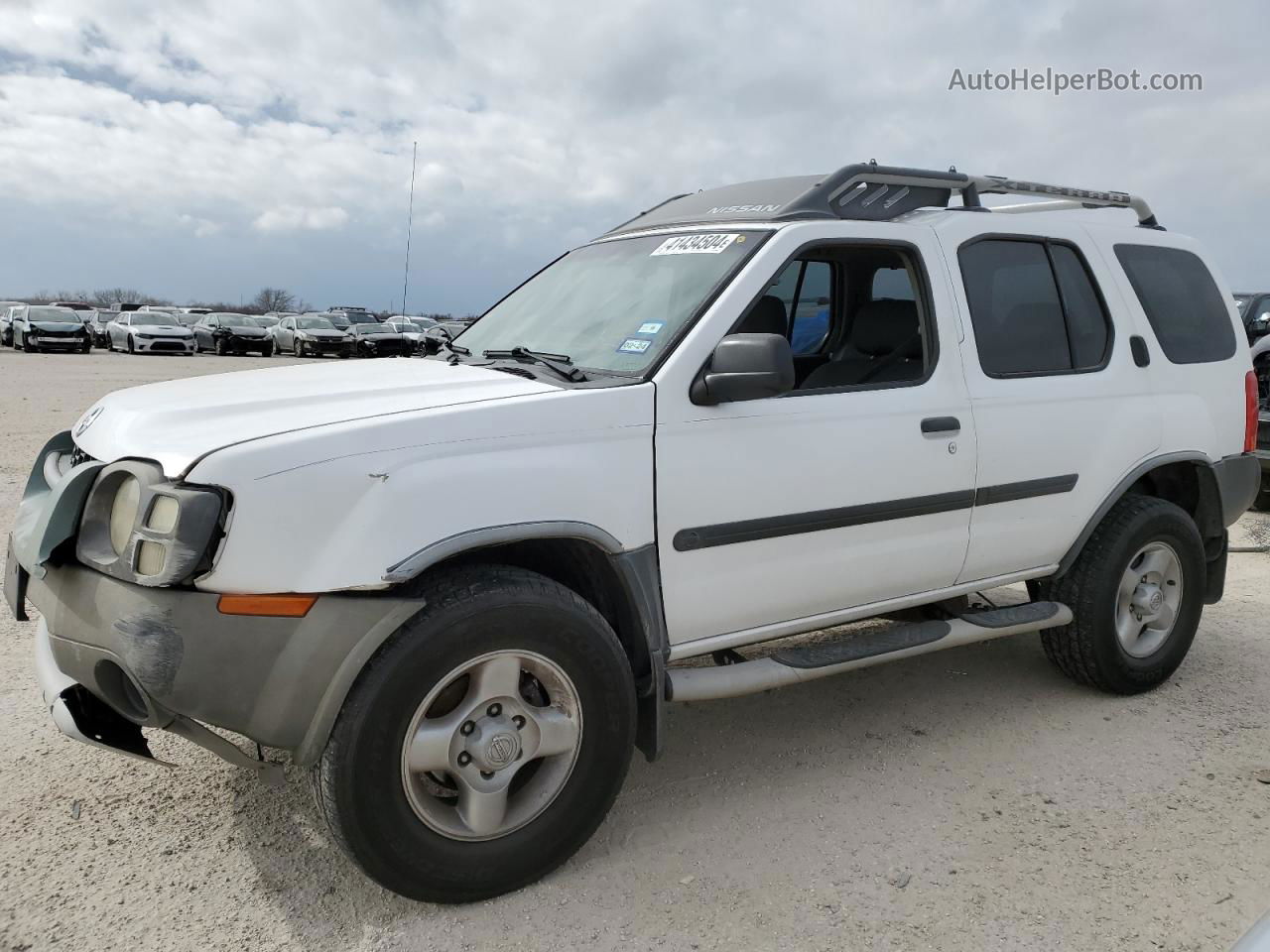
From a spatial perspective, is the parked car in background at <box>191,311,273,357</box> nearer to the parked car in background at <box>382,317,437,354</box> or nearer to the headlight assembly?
the parked car in background at <box>382,317,437,354</box>

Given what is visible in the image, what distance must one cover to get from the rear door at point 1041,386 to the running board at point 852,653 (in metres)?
0.19

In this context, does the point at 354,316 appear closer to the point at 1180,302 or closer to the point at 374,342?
the point at 374,342

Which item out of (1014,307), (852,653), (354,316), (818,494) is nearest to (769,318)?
(1014,307)

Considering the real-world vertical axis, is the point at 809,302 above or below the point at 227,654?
above

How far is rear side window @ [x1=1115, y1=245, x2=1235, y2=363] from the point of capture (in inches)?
169

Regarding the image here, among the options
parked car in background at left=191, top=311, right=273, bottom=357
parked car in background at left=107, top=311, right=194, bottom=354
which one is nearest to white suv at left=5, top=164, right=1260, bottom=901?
parked car in background at left=107, top=311, right=194, bottom=354

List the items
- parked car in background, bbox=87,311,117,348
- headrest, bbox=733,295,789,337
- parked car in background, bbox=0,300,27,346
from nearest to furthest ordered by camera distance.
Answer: headrest, bbox=733,295,789,337 → parked car in background, bbox=0,300,27,346 → parked car in background, bbox=87,311,117,348

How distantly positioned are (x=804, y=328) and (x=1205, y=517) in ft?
6.82

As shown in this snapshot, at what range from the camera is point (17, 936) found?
8.33 ft

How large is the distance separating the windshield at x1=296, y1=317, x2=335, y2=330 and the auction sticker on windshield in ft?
97.4

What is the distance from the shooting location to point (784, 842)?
310 centimetres

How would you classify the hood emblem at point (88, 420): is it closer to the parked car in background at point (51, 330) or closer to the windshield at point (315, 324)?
the windshield at point (315, 324)

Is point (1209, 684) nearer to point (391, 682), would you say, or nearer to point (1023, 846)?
point (1023, 846)

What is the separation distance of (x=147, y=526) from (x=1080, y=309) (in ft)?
11.7
